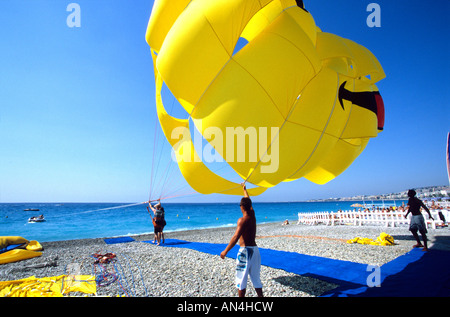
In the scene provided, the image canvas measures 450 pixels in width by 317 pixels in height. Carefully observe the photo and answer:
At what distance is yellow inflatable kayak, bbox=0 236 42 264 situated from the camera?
7.46 metres

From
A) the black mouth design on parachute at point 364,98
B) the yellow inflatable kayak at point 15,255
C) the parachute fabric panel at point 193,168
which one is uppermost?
the black mouth design on parachute at point 364,98

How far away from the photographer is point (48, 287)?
4.34 m

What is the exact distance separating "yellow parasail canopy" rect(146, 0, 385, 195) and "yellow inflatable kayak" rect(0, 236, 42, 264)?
25.6ft

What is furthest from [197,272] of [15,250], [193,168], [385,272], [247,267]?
[15,250]

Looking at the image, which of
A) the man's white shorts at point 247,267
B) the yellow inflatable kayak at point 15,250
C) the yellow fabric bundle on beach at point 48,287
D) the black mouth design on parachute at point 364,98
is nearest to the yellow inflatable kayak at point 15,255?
the yellow inflatable kayak at point 15,250

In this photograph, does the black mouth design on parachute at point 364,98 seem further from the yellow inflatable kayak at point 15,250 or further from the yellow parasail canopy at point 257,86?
the yellow inflatable kayak at point 15,250

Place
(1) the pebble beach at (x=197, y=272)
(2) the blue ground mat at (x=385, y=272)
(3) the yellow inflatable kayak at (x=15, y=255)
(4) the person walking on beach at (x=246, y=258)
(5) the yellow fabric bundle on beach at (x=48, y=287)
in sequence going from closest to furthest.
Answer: (4) the person walking on beach at (x=246, y=258)
(2) the blue ground mat at (x=385, y=272)
(5) the yellow fabric bundle on beach at (x=48, y=287)
(1) the pebble beach at (x=197, y=272)
(3) the yellow inflatable kayak at (x=15, y=255)

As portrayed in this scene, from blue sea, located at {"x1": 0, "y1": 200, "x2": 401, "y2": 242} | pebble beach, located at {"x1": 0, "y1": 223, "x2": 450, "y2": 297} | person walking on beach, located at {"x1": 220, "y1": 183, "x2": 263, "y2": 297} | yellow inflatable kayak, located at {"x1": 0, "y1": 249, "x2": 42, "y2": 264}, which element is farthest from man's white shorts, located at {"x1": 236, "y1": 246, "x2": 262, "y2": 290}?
yellow inflatable kayak, located at {"x1": 0, "y1": 249, "x2": 42, "y2": 264}

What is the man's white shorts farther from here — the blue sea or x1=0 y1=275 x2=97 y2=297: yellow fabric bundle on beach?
x1=0 y1=275 x2=97 y2=297: yellow fabric bundle on beach

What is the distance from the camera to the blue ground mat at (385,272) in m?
3.73

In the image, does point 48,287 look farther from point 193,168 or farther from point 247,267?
point 247,267

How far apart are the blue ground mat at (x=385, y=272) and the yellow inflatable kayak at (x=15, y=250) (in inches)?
295
